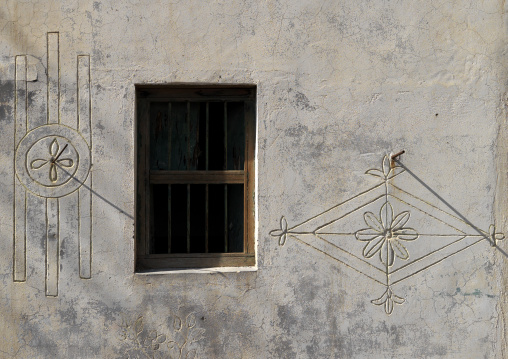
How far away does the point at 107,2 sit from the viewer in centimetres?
405

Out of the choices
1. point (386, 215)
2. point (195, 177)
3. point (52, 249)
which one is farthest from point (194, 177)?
point (386, 215)

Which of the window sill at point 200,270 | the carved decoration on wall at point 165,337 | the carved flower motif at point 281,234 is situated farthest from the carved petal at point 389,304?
the carved decoration on wall at point 165,337

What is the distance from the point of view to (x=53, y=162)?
4.02m

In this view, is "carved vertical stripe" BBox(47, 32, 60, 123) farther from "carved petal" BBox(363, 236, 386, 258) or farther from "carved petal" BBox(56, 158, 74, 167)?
"carved petal" BBox(363, 236, 386, 258)

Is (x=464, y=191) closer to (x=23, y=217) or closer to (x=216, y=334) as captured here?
(x=216, y=334)

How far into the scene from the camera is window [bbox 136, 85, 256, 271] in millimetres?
4242

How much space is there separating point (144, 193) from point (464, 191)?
2266mm

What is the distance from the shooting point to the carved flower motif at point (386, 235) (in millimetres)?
4156

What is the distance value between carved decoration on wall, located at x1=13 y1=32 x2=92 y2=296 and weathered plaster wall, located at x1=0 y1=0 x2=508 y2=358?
5 centimetres

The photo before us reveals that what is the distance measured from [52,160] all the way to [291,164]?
1623mm

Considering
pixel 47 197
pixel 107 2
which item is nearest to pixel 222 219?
pixel 47 197

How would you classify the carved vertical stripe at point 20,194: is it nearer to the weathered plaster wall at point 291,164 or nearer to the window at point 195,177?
the weathered plaster wall at point 291,164

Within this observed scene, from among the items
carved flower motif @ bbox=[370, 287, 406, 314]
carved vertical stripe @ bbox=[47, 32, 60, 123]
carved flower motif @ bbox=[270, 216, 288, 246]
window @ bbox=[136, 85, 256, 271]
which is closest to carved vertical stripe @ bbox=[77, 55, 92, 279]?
carved vertical stripe @ bbox=[47, 32, 60, 123]

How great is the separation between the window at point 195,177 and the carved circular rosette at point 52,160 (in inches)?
16.2
